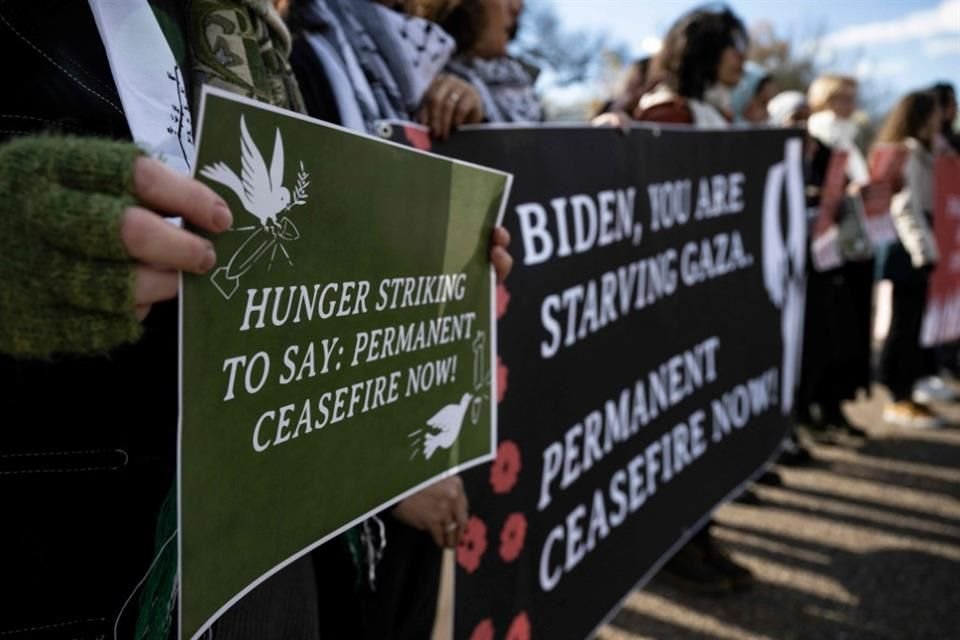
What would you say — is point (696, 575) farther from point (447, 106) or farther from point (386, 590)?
point (447, 106)

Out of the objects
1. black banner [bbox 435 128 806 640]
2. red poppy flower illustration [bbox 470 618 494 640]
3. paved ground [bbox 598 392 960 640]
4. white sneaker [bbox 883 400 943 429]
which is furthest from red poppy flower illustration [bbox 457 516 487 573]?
white sneaker [bbox 883 400 943 429]

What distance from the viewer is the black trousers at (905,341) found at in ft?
14.3

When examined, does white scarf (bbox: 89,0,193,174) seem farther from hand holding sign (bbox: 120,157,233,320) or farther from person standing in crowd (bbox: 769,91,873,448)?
person standing in crowd (bbox: 769,91,873,448)

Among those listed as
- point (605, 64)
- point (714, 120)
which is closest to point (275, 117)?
point (714, 120)

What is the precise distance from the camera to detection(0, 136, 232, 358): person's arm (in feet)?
1.82

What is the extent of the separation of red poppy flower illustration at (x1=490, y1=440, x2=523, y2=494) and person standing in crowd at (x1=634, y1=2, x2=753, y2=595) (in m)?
1.33

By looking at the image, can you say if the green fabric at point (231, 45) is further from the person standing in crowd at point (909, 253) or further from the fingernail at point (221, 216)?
the person standing in crowd at point (909, 253)

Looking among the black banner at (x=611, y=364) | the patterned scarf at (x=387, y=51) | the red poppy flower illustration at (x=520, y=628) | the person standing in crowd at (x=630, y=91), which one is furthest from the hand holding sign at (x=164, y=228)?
the person standing in crowd at (x=630, y=91)

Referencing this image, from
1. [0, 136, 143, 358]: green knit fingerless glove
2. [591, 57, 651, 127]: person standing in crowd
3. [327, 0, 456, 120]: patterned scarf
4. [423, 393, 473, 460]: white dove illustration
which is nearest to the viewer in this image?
[0, 136, 143, 358]: green knit fingerless glove

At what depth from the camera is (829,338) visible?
13.0 ft

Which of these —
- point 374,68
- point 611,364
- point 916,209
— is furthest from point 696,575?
point 916,209

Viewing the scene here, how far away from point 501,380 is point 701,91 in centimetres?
179

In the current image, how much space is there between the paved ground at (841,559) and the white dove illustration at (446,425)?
1.51 metres

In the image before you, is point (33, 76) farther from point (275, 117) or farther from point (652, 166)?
point (652, 166)
